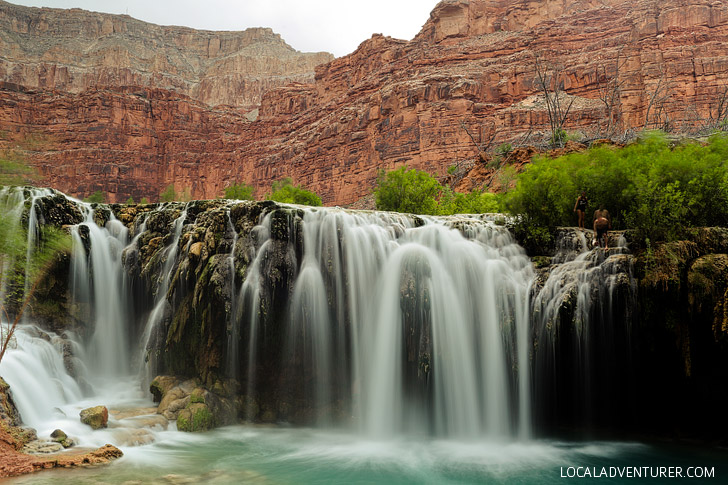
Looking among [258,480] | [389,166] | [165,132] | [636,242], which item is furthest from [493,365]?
[165,132]

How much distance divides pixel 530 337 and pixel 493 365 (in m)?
1.27

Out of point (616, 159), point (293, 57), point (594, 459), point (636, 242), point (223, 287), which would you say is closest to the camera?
point (594, 459)

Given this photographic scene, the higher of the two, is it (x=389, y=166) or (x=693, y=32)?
(x=693, y=32)

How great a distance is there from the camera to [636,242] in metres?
13.5

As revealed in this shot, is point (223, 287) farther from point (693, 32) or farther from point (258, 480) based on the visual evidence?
point (693, 32)

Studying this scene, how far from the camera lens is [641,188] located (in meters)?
14.5

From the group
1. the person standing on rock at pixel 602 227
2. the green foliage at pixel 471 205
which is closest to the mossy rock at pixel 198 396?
the person standing on rock at pixel 602 227

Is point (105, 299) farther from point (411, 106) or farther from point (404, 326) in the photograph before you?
point (411, 106)

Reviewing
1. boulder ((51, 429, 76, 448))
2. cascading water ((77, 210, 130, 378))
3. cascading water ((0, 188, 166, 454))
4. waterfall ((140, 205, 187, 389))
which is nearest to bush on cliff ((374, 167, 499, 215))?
waterfall ((140, 205, 187, 389))

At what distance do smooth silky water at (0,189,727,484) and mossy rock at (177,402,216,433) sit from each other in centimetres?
34

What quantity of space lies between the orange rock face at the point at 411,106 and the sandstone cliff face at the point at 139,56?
3722cm

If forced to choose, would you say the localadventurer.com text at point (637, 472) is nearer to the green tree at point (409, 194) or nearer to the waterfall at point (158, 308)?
the waterfall at point (158, 308)

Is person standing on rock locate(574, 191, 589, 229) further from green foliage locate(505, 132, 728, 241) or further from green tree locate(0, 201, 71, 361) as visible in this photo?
green tree locate(0, 201, 71, 361)

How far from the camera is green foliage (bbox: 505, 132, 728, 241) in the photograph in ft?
45.0
